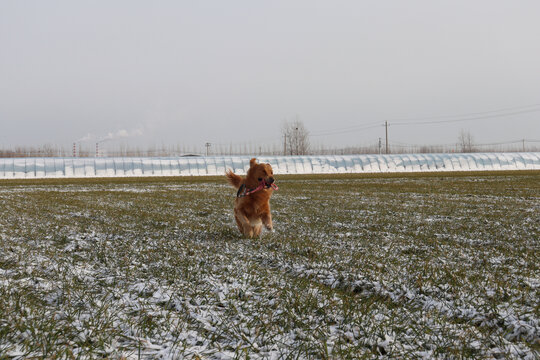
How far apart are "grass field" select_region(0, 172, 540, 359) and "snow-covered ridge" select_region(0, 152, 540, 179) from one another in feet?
160

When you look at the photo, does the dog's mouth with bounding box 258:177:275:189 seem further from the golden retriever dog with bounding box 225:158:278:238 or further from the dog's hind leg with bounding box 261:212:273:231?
the dog's hind leg with bounding box 261:212:273:231

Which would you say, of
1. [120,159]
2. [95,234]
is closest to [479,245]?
[95,234]

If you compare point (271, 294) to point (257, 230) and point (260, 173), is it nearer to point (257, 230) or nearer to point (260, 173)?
point (260, 173)

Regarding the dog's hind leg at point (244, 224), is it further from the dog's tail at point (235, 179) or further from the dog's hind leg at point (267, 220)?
the dog's tail at point (235, 179)

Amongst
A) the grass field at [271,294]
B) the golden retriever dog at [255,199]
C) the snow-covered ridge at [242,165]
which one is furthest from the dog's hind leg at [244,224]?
the snow-covered ridge at [242,165]

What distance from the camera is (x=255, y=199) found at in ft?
26.4

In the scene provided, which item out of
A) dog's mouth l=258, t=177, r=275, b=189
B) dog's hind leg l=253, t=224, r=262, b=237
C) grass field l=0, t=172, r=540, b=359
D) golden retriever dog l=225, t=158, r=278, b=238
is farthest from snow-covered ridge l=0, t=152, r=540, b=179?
dog's mouth l=258, t=177, r=275, b=189

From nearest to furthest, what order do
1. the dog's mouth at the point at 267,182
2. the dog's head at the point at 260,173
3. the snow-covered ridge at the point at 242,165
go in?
1. the dog's mouth at the point at 267,182
2. the dog's head at the point at 260,173
3. the snow-covered ridge at the point at 242,165

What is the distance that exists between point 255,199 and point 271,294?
11.9ft

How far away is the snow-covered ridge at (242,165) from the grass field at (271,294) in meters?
48.6

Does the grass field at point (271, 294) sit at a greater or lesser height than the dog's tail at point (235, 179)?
lesser

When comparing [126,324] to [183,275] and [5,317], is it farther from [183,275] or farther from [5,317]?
[183,275]

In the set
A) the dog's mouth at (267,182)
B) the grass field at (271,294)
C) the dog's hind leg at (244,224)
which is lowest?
the grass field at (271,294)

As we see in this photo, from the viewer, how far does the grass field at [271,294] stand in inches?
128
